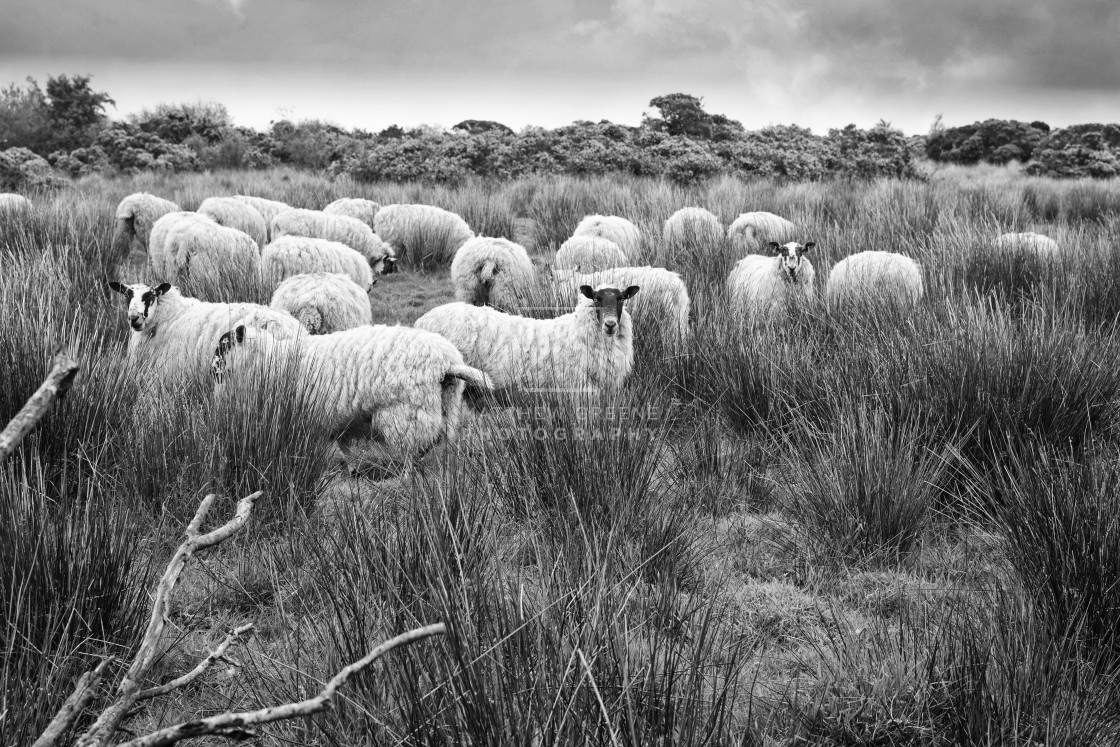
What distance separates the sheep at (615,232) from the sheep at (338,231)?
262 centimetres

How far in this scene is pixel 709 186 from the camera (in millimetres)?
16609

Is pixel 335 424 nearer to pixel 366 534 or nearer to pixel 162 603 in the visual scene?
pixel 366 534

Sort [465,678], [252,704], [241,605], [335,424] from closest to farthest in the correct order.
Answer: [465,678] < [252,704] < [241,605] < [335,424]

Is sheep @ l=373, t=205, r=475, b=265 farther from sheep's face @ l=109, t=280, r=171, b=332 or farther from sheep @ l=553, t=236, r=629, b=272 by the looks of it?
sheep's face @ l=109, t=280, r=171, b=332

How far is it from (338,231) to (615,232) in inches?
148

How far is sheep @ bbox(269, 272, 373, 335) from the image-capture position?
6.65 meters

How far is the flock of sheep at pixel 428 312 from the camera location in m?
4.83

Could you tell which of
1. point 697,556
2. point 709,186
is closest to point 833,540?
point 697,556

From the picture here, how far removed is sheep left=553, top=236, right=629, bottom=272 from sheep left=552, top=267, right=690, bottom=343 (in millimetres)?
1380

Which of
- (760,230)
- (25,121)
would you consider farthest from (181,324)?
(25,121)

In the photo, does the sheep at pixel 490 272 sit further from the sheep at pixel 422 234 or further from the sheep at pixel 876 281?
the sheep at pixel 876 281

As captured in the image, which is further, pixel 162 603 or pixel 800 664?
pixel 800 664

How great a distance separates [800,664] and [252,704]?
1800 mm

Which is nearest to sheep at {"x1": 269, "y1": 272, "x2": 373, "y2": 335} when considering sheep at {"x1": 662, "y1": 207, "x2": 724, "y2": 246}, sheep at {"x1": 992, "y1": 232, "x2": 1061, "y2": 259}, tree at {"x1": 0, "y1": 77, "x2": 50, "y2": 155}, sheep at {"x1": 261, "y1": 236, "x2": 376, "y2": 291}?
sheep at {"x1": 261, "y1": 236, "x2": 376, "y2": 291}
